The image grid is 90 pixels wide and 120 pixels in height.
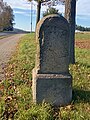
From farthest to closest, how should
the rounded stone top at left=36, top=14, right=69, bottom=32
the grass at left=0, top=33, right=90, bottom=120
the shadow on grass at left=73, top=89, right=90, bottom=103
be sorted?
the shadow on grass at left=73, top=89, right=90, bottom=103
the rounded stone top at left=36, top=14, right=69, bottom=32
the grass at left=0, top=33, right=90, bottom=120

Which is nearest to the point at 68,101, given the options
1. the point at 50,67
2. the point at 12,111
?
the point at 50,67

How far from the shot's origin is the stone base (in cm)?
596

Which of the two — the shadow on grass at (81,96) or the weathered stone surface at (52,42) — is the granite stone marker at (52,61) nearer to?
the weathered stone surface at (52,42)

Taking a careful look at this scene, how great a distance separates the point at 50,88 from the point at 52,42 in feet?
2.88

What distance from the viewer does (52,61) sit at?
20.0 feet

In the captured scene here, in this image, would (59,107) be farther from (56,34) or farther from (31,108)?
(56,34)

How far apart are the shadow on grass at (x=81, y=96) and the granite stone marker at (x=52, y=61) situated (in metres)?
0.20

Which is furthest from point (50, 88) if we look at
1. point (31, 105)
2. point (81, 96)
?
point (81, 96)

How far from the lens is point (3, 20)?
89375 millimetres

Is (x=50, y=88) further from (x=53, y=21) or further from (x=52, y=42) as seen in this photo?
(x=53, y=21)

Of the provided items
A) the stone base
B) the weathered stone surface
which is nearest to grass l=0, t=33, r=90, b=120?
the stone base

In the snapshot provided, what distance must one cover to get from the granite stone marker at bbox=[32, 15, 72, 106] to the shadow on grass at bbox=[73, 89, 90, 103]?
20cm

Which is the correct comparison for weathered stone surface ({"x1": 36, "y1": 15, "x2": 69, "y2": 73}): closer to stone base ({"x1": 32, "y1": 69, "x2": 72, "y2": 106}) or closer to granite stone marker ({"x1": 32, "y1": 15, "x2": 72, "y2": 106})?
granite stone marker ({"x1": 32, "y1": 15, "x2": 72, "y2": 106})

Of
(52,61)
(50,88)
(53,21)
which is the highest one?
(53,21)
